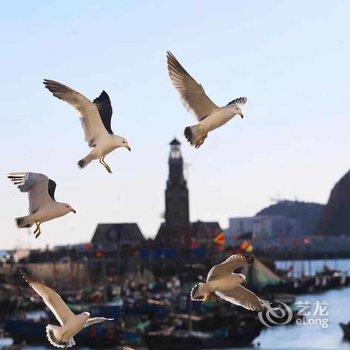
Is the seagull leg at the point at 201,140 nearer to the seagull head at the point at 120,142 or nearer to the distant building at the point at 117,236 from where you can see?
the seagull head at the point at 120,142

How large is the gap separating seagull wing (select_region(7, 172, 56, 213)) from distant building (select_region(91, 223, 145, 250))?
10288 cm

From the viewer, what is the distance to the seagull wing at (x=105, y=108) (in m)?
8.75

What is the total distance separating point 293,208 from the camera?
19975 centimetres

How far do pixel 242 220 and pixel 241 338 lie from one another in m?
127

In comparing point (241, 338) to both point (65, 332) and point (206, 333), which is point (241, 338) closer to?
point (206, 333)

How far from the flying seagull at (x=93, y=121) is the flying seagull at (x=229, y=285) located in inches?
39.7

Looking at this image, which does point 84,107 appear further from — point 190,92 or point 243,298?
point 243,298

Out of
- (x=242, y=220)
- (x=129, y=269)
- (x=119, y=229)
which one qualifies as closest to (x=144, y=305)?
(x=129, y=269)

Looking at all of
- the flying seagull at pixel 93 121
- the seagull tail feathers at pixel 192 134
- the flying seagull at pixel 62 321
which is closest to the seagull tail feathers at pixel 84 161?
the flying seagull at pixel 93 121

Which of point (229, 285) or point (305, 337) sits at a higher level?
point (305, 337)

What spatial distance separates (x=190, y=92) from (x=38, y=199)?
129cm

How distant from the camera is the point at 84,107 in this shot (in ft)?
28.8

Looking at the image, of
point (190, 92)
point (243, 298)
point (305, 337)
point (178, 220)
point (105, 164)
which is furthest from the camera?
point (178, 220)

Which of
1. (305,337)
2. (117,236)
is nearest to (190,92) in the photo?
(305,337)
